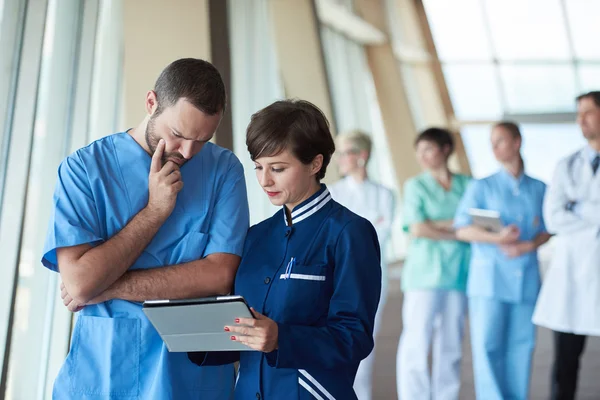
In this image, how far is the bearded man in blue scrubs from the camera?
A: 141 centimetres

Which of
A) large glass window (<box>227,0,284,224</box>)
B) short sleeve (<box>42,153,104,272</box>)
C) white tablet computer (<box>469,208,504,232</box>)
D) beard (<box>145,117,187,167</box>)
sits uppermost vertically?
large glass window (<box>227,0,284,224</box>)

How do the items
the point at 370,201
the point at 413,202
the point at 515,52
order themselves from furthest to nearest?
the point at 515,52 → the point at 370,201 → the point at 413,202

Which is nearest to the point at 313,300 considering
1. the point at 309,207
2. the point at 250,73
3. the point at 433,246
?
the point at 309,207

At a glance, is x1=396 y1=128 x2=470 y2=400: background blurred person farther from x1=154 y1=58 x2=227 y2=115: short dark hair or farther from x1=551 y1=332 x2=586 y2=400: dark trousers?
x1=154 y1=58 x2=227 y2=115: short dark hair

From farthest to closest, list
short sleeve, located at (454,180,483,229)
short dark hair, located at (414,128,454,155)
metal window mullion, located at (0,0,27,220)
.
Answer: short dark hair, located at (414,128,454,155)
short sleeve, located at (454,180,483,229)
metal window mullion, located at (0,0,27,220)

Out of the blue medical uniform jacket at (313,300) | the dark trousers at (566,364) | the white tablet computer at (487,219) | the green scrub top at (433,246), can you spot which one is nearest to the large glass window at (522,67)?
the green scrub top at (433,246)

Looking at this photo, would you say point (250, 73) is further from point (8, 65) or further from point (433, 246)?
point (8, 65)

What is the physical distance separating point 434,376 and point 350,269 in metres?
2.59

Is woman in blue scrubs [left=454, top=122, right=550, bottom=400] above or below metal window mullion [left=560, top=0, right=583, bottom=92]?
below

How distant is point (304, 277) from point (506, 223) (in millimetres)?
2491

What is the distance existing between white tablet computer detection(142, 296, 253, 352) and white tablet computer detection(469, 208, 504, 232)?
2.42 metres

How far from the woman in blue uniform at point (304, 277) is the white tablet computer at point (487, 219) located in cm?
218

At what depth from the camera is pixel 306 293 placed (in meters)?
1.39

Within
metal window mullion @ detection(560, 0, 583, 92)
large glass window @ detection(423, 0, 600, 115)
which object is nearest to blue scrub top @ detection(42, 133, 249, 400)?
large glass window @ detection(423, 0, 600, 115)
